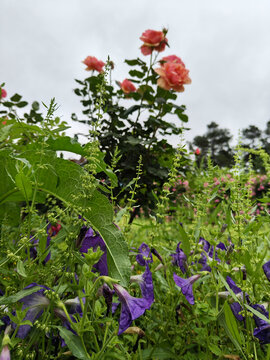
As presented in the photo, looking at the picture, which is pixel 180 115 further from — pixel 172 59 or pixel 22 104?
pixel 22 104

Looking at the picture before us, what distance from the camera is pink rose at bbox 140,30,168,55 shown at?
7.81 feet

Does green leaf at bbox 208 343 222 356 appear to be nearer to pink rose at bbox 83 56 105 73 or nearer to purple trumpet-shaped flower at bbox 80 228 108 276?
purple trumpet-shaped flower at bbox 80 228 108 276

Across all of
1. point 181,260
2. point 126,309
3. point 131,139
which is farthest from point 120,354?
point 131,139

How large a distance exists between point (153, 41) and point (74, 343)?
231cm

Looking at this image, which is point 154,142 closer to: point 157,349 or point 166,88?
point 166,88

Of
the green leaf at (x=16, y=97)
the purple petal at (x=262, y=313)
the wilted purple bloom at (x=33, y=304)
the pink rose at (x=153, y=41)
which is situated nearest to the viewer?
the wilted purple bloom at (x=33, y=304)

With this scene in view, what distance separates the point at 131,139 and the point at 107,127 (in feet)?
1.45

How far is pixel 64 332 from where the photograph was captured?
2.14ft

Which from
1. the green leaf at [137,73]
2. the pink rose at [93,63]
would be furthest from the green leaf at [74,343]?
the pink rose at [93,63]

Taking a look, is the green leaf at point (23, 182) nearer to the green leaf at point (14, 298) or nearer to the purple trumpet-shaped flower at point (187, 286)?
the green leaf at point (14, 298)

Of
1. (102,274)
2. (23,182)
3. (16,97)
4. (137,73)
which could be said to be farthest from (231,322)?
(16,97)

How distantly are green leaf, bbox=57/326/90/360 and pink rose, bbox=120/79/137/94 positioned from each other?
218 centimetres

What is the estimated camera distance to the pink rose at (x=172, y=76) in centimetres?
220

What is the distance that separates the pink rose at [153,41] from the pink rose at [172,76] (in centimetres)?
29
